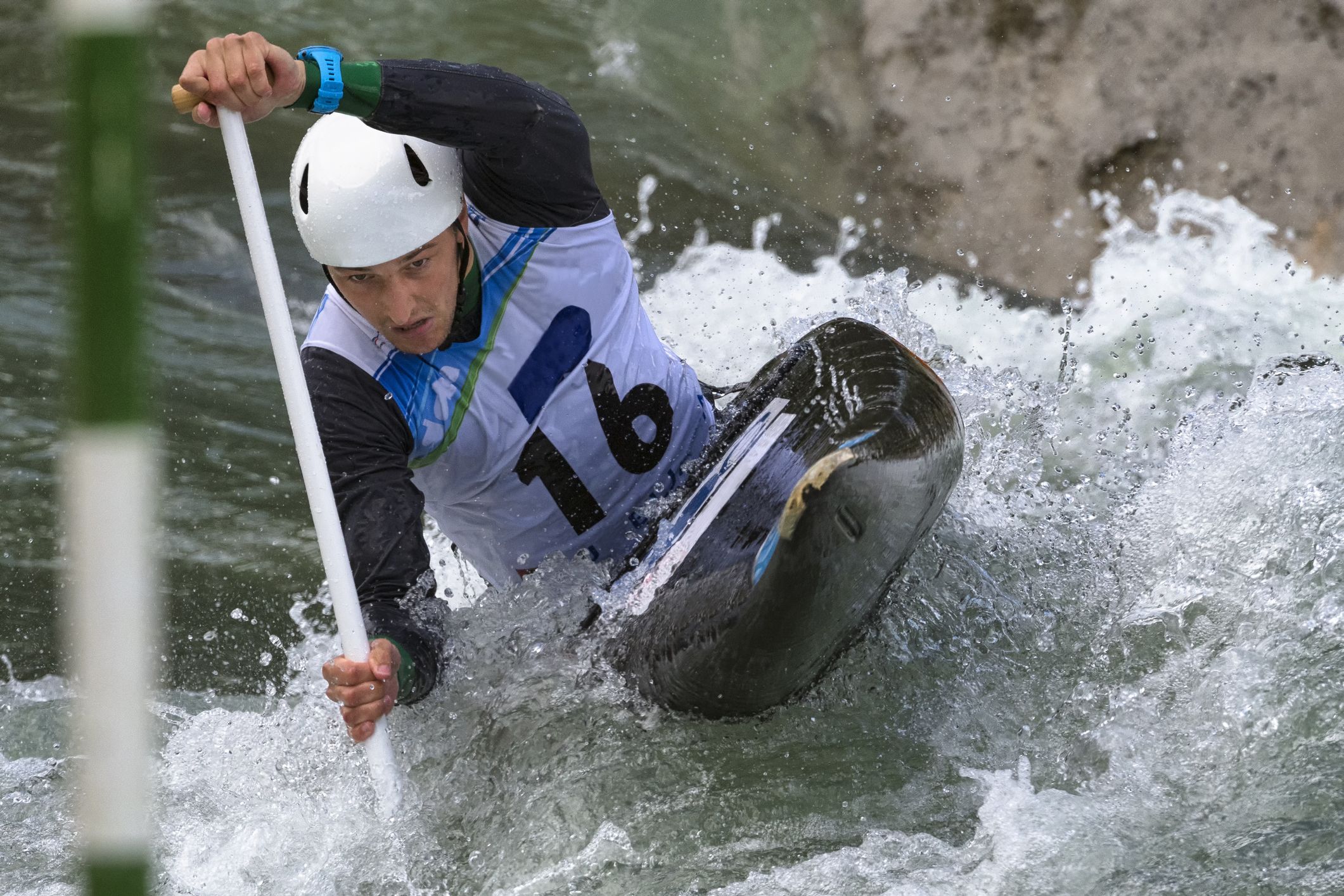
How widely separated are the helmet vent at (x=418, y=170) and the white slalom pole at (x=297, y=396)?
31 cm

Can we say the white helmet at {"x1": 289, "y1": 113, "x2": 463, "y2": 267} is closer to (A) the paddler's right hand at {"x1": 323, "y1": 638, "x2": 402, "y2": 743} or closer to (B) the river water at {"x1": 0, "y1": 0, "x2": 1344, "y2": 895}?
(B) the river water at {"x1": 0, "y1": 0, "x2": 1344, "y2": 895}

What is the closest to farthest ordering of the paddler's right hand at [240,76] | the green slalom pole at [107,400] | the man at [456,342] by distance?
the green slalom pole at [107,400], the paddler's right hand at [240,76], the man at [456,342]

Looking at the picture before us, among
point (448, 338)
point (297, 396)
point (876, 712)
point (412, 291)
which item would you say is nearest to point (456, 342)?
point (448, 338)

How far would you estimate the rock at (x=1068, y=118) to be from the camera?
491 cm

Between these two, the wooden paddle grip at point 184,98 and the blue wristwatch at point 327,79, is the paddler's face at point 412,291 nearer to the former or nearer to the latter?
the blue wristwatch at point 327,79

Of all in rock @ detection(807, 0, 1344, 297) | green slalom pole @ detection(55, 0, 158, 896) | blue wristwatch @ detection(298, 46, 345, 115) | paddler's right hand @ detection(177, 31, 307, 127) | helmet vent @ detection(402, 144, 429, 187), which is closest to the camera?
green slalom pole @ detection(55, 0, 158, 896)

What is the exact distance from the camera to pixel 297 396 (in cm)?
169

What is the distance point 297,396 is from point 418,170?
45 centimetres

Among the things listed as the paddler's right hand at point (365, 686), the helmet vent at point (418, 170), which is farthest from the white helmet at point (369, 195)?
the paddler's right hand at point (365, 686)

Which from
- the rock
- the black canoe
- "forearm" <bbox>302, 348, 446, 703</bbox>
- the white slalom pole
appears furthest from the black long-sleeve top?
the rock

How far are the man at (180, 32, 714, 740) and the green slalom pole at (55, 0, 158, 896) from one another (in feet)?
5.07

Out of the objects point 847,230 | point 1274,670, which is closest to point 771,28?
point 847,230

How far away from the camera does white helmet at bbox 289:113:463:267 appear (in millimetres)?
1937

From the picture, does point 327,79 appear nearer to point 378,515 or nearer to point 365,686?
point 378,515
